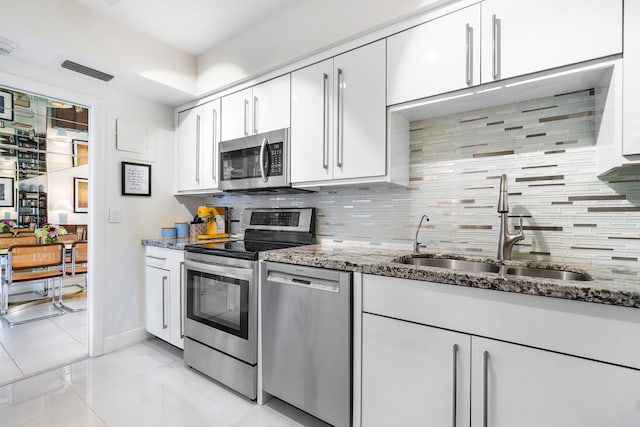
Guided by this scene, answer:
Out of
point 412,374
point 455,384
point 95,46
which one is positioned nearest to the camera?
point 455,384

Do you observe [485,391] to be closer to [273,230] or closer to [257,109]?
[273,230]

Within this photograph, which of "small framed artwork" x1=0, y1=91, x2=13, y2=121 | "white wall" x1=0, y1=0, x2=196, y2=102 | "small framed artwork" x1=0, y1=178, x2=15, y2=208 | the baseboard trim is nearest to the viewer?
"white wall" x1=0, y1=0, x2=196, y2=102

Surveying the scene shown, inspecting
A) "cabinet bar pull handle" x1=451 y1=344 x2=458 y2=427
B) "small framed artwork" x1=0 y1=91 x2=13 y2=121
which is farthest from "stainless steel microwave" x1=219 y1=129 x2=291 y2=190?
"small framed artwork" x1=0 y1=91 x2=13 y2=121

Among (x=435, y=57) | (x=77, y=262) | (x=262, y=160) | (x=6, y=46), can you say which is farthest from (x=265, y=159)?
(x=77, y=262)

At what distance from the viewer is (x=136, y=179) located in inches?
106

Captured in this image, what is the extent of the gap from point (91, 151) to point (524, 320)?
3042mm

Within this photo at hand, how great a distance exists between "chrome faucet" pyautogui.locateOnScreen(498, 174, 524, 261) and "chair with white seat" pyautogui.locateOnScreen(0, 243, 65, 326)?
4.49 m

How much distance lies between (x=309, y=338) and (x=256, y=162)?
1315 millimetres

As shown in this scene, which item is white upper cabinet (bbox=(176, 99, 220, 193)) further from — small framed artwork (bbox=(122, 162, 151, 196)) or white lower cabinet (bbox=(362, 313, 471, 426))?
white lower cabinet (bbox=(362, 313, 471, 426))

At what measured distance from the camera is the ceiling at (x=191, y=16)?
202cm

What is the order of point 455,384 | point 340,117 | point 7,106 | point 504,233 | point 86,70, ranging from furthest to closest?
point 7,106, point 86,70, point 340,117, point 504,233, point 455,384

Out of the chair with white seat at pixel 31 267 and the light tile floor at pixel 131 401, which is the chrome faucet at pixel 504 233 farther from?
the chair with white seat at pixel 31 267

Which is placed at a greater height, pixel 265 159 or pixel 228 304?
pixel 265 159

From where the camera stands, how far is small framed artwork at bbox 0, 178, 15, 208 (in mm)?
5086
